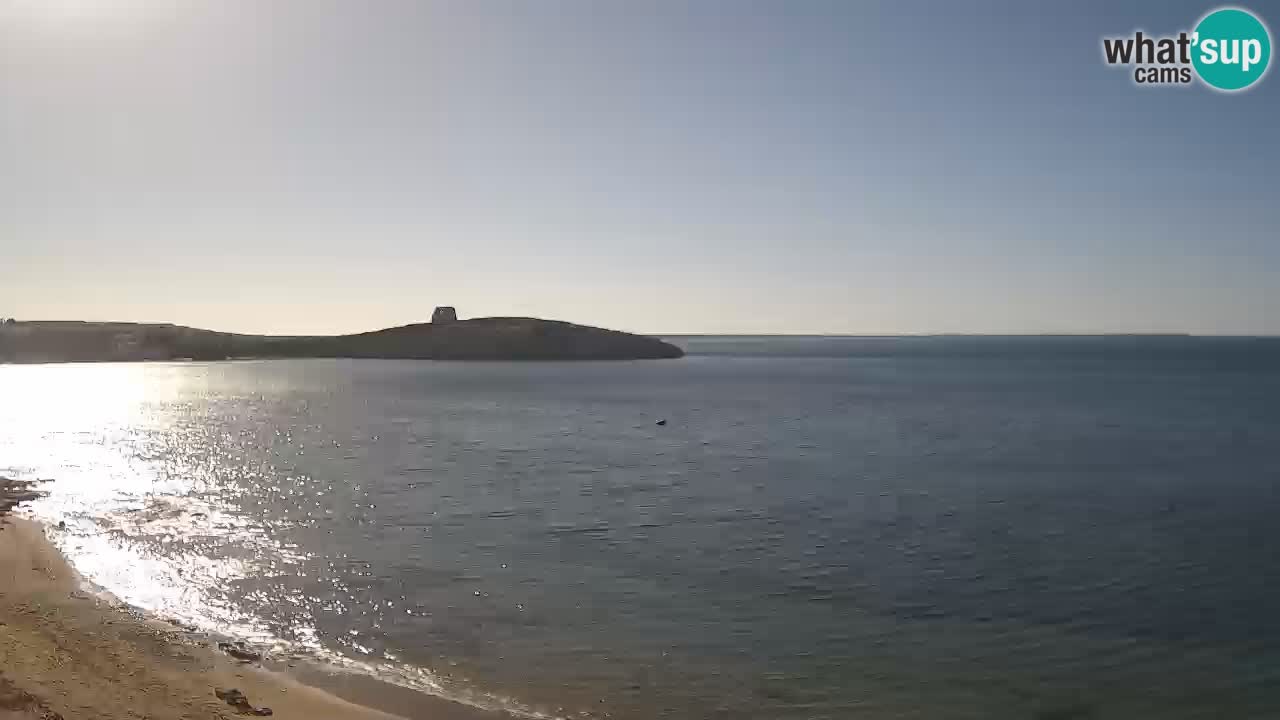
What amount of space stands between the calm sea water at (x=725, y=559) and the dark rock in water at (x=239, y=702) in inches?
143

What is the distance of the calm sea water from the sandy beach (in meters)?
1.58

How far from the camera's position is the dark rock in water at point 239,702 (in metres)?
18.6

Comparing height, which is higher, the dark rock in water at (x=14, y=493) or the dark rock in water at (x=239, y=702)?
the dark rock in water at (x=239, y=702)

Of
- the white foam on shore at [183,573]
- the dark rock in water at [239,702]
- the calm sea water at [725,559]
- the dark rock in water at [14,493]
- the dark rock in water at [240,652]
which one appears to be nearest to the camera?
the dark rock in water at [239,702]

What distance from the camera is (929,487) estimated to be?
167ft

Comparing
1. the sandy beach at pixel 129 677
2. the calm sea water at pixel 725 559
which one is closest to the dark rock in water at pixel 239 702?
the sandy beach at pixel 129 677

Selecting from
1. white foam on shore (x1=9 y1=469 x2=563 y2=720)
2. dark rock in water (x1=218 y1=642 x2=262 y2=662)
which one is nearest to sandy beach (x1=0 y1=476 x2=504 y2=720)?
dark rock in water (x1=218 y1=642 x2=262 y2=662)

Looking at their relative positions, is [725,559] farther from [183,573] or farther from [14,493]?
[14,493]

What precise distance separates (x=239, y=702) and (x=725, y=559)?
1898 cm

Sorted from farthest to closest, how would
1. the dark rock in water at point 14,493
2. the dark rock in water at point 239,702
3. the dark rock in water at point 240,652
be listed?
the dark rock in water at point 14,493
the dark rock in water at point 240,652
the dark rock in water at point 239,702

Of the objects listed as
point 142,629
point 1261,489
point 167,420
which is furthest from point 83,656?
point 167,420

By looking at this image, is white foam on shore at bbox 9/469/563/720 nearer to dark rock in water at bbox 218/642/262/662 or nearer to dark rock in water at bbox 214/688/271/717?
dark rock in water at bbox 218/642/262/662

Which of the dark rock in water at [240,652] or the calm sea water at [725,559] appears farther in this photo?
the dark rock in water at [240,652]

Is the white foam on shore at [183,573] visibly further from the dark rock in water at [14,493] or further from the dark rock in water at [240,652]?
the dark rock in water at [14,493]
